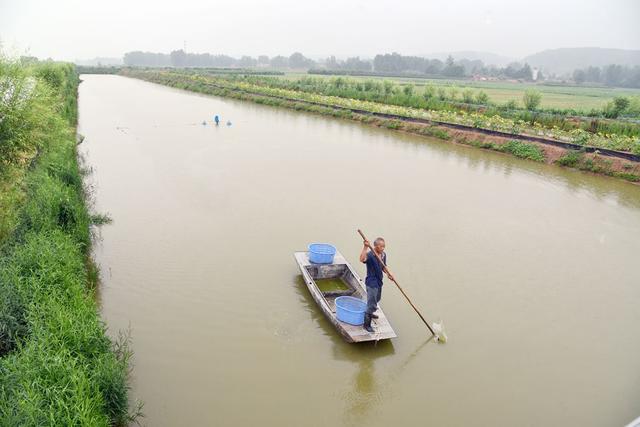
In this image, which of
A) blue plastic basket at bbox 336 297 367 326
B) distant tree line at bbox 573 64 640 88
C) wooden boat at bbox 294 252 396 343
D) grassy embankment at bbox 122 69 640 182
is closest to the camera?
wooden boat at bbox 294 252 396 343

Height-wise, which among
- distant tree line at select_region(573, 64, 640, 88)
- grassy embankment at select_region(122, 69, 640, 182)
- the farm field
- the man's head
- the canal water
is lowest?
the canal water

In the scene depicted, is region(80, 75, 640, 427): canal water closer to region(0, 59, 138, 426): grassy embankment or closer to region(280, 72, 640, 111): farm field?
region(0, 59, 138, 426): grassy embankment

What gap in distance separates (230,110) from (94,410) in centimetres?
2785

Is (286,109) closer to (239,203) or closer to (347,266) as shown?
(239,203)

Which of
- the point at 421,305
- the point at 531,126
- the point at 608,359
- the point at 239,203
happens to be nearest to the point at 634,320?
the point at 608,359

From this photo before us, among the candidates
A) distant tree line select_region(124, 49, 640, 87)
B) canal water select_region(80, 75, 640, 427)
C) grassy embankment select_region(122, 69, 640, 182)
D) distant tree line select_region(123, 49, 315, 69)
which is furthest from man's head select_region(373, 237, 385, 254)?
distant tree line select_region(123, 49, 315, 69)

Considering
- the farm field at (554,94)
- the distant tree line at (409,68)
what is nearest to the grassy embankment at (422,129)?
the farm field at (554,94)

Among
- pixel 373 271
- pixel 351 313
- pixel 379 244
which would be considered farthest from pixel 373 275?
pixel 351 313

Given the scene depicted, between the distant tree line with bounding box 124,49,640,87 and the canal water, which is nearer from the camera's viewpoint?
the canal water

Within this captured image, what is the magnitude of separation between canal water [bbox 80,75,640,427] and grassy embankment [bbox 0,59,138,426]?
80cm

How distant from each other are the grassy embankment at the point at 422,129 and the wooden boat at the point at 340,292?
13.5m

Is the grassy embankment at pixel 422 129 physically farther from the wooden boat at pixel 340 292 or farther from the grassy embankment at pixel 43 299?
the grassy embankment at pixel 43 299

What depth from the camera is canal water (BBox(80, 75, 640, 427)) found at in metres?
5.24

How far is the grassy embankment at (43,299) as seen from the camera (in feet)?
12.5
